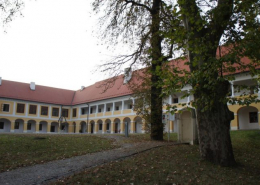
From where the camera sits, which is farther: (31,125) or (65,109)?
(65,109)

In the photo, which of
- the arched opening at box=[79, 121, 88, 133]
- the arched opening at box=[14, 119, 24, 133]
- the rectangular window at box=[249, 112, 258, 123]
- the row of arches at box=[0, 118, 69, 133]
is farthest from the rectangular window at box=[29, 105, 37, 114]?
the rectangular window at box=[249, 112, 258, 123]

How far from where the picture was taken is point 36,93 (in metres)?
50.2

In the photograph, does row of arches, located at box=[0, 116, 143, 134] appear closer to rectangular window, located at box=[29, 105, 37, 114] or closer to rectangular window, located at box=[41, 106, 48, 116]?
rectangular window, located at box=[41, 106, 48, 116]

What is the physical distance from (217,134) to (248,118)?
2352 centimetres

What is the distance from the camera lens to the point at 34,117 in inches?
1880

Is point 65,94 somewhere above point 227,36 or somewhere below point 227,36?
above

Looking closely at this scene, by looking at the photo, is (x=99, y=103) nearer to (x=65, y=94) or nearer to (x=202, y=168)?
(x=65, y=94)

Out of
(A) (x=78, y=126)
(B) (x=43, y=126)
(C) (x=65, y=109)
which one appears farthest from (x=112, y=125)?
(B) (x=43, y=126)

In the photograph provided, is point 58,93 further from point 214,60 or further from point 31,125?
point 214,60

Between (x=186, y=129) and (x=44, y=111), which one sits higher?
(x=44, y=111)

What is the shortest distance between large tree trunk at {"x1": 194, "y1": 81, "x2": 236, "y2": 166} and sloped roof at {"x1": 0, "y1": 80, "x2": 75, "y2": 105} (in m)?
42.4

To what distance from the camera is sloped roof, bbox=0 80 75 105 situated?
46.0 meters

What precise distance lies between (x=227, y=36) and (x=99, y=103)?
39.2 metres

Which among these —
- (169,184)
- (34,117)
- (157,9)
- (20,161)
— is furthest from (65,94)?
(169,184)
